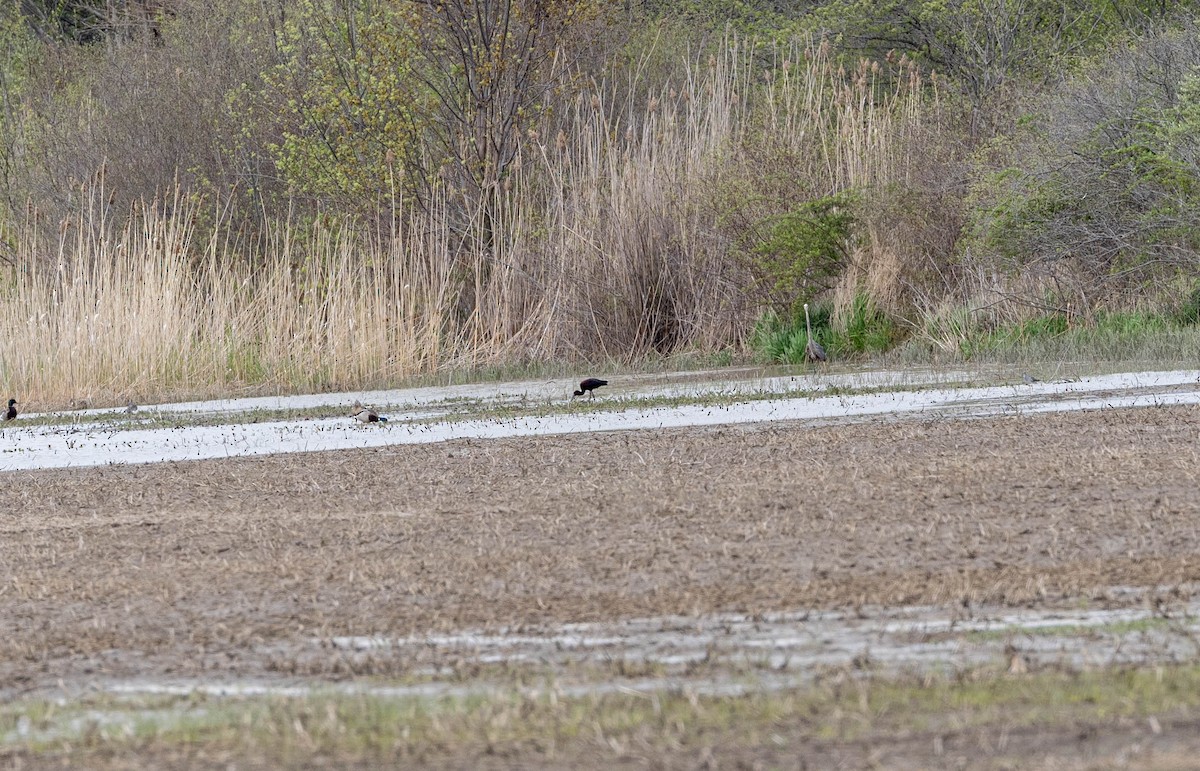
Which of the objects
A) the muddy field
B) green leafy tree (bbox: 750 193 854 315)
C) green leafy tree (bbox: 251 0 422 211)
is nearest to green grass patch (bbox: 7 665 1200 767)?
the muddy field

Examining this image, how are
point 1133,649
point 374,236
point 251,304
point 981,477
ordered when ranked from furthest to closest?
1. point 374,236
2. point 251,304
3. point 981,477
4. point 1133,649

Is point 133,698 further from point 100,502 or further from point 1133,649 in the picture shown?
point 100,502

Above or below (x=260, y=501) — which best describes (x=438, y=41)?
above

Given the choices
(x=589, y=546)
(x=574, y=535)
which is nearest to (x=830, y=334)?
(x=574, y=535)

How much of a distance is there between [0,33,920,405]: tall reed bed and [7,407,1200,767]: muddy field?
20.5 ft

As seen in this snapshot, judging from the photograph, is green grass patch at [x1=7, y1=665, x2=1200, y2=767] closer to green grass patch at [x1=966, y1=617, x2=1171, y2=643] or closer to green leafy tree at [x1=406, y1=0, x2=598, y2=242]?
green grass patch at [x1=966, y1=617, x2=1171, y2=643]

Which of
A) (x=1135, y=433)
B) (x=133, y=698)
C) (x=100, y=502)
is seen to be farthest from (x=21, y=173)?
(x=133, y=698)

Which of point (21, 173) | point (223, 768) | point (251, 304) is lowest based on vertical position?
point (223, 768)

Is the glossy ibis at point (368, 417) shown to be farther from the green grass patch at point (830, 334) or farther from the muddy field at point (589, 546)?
the green grass patch at point (830, 334)

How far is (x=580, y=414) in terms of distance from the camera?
39.8 ft

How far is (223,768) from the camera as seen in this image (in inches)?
153

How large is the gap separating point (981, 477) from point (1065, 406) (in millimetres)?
3363

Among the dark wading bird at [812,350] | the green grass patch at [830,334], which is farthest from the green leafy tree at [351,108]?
the dark wading bird at [812,350]

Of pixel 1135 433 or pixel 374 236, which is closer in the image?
pixel 1135 433
